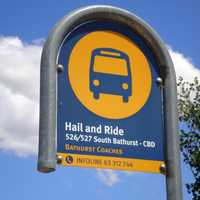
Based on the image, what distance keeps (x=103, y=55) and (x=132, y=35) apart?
1.69 ft

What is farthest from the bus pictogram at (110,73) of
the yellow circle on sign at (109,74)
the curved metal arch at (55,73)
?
the curved metal arch at (55,73)

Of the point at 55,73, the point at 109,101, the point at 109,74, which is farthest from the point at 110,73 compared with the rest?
the point at 55,73

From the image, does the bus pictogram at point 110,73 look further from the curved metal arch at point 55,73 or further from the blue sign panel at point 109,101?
the curved metal arch at point 55,73

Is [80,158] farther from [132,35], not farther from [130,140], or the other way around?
[132,35]

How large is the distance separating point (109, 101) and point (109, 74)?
0.28 m

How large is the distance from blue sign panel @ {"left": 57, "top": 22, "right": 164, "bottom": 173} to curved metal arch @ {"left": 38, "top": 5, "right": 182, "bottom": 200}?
82 millimetres

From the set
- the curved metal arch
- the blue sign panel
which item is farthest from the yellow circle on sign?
the curved metal arch

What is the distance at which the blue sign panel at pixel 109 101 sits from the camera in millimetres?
5480

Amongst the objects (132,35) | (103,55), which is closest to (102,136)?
(103,55)

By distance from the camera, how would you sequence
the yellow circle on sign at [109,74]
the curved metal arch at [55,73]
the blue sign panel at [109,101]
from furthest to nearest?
the yellow circle on sign at [109,74] < the blue sign panel at [109,101] < the curved metal arch at [55,73]

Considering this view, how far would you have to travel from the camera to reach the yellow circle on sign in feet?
18.7

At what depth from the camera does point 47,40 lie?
5.62 m

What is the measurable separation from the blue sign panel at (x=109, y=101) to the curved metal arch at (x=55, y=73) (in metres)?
0.08

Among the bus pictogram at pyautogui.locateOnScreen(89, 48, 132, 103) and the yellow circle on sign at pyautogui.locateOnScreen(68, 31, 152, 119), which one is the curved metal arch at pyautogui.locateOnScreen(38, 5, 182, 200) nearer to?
the yellow circle on sign at pyautogui.locateOnScreen(68, 31, 152, 119)
